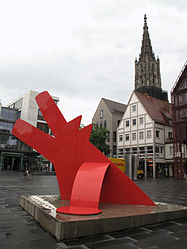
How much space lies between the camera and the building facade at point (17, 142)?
3631 cm

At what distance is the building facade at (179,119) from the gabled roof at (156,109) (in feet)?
19.1

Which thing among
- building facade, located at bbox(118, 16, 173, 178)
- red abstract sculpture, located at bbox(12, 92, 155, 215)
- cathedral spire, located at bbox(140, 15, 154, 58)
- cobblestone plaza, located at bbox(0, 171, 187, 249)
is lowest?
cobblestone plaza, located at bbox(0, 171, 187, 249)

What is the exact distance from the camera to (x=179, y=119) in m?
31.2

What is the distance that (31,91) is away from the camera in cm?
4231

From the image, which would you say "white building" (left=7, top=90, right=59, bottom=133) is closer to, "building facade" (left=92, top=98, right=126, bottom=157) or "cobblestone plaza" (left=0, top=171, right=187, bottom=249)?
"building facade" (left=92, top=98, right=126, bottom=157)

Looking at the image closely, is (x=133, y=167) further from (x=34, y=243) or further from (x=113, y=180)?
(x=34, y=243)

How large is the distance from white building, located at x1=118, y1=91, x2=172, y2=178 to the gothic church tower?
36386 millimetres

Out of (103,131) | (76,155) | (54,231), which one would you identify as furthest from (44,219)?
(103,131)

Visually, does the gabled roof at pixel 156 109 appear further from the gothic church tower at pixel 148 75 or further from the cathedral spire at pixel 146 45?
the cathedral spire at pixel 146 45

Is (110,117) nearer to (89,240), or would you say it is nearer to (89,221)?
(89,221)

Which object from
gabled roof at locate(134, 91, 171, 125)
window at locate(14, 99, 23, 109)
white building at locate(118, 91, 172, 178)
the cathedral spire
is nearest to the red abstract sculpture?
white building at locate(118, 91, 172, 178)

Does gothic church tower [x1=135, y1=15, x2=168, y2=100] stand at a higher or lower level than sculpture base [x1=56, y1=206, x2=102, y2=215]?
higher

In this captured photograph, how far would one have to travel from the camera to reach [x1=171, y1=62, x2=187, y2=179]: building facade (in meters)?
30.5

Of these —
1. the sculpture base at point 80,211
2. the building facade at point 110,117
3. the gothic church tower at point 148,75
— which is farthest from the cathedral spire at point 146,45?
the sculpture base at point 80,211
